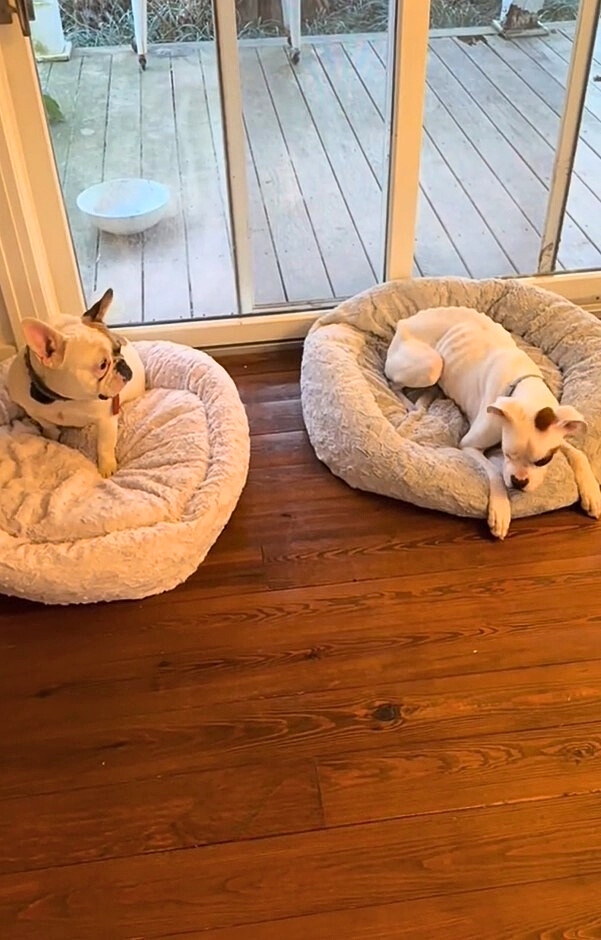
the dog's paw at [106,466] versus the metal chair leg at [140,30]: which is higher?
the metal chair leg at [140,30]

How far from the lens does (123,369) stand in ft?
6.34

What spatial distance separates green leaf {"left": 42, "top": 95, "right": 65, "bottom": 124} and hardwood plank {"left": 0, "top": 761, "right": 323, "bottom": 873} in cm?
164

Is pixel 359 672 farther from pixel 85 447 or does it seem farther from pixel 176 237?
pixel 176 237

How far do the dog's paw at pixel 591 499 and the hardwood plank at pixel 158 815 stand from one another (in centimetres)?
90

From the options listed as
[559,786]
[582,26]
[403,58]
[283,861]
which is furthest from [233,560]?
[582,26]

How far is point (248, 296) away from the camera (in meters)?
2.61

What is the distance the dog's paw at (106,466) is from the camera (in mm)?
2088

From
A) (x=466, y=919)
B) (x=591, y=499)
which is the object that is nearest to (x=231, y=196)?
(x=591, y=499)

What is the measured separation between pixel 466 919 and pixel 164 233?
80.6 inches

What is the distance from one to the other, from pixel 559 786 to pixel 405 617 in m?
0.45

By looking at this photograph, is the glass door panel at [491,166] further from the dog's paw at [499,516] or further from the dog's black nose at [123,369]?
the dog's black nose at [123,369]

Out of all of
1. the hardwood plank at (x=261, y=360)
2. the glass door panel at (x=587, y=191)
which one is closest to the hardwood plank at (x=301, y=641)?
the hardwood plank at (x=261, y=360)

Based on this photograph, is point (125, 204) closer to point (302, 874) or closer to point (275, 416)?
point (275, 416)

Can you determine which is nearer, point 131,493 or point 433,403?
point 131,493
